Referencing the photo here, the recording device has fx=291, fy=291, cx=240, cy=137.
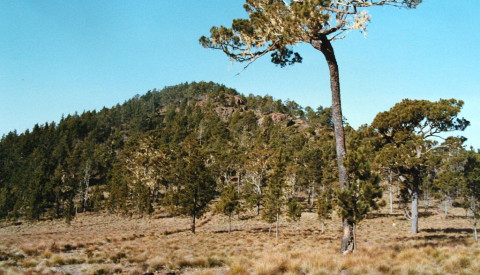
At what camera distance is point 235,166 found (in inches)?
2606

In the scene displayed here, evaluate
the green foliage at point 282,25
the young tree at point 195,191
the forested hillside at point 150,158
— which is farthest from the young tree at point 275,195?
the green foliage at point 282,25

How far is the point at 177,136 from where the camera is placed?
10375 cm

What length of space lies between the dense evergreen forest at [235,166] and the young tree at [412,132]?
7cm

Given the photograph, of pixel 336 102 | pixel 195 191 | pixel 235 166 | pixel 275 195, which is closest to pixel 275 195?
pixel 275 195

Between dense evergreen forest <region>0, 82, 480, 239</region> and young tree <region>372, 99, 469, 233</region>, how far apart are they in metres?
0.07

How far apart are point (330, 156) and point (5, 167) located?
104957 millimetres

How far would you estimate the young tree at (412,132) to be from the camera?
69.9 feet

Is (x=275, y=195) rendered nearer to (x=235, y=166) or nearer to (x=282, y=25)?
(x=282, y=25)

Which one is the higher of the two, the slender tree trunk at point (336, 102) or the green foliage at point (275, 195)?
the slender tree trunk at point (336, 102)

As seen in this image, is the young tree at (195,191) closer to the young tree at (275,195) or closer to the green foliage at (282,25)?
the young tree at (275,195)

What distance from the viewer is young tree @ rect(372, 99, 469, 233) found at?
21312 mm

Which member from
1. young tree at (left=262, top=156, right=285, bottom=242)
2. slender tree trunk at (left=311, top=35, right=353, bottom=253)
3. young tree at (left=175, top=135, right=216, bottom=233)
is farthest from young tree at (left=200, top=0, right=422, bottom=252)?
young tree at (left=175, top=135, right=216, bottom=233)

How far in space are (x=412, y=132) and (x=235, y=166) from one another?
153ft

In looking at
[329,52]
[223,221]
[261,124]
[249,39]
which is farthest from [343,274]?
[261,124]
